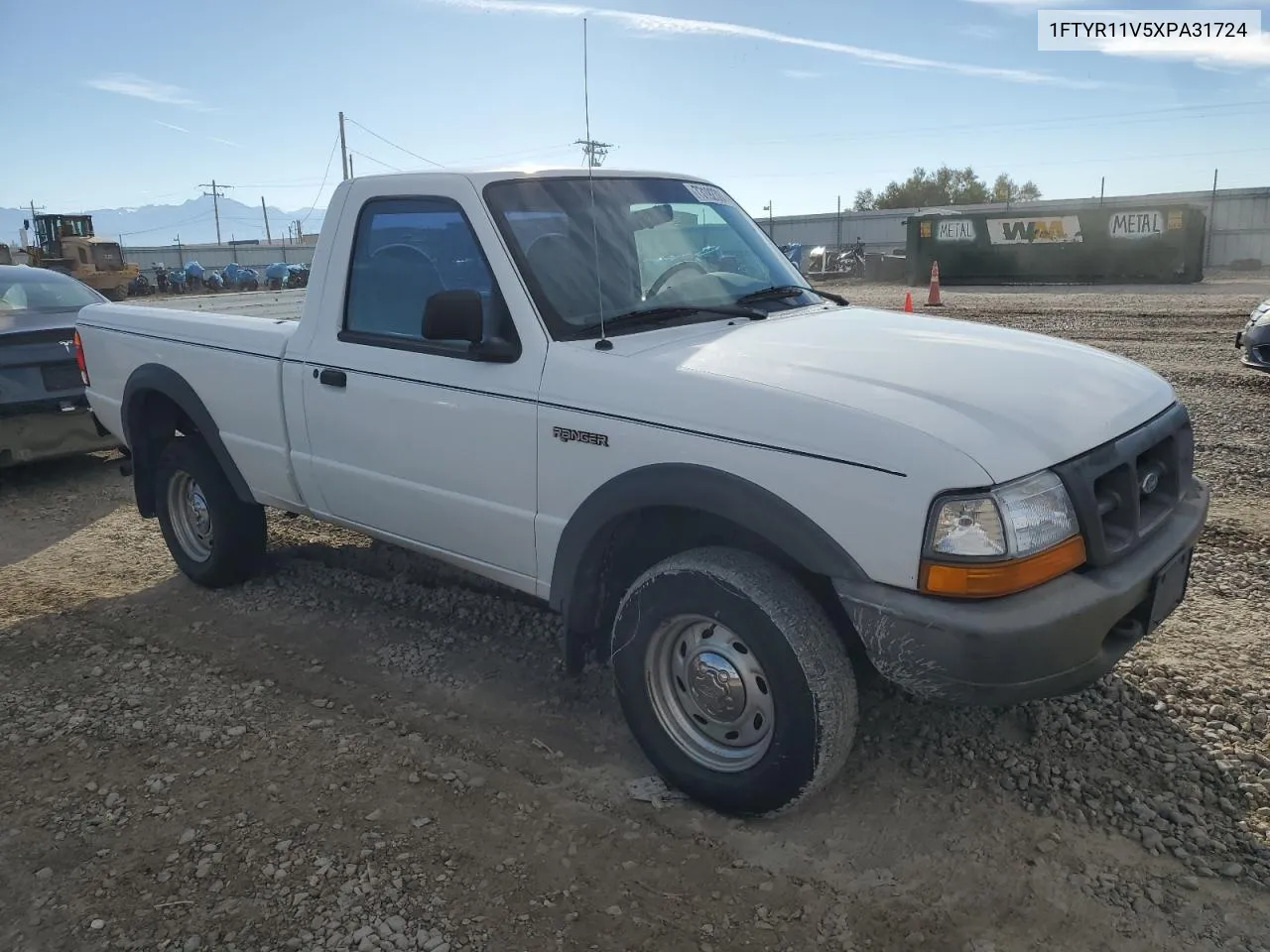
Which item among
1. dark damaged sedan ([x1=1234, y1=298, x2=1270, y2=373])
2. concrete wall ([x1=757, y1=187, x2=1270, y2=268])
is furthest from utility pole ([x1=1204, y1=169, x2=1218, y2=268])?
dark damaged sedan ([x1=1234, y1=298, x2=1270, y2=373])

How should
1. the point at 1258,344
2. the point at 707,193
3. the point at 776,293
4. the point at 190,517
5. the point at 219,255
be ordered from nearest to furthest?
the point at 776,293 → the point at 707,193 → the point at 190,517 → the point at 1258,344 → the point at 219,255

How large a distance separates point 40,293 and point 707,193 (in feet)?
21.4

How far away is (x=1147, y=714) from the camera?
11.3 ft

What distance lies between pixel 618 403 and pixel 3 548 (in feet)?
17.0

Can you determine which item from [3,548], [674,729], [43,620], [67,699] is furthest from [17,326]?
[674,729]

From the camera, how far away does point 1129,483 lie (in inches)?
107

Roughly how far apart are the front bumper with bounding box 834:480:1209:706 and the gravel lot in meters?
0.63

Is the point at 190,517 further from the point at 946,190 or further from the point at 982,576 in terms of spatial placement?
the point at 946,190

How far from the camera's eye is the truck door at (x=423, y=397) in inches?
131

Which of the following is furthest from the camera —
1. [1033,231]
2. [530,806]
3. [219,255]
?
[219,255]

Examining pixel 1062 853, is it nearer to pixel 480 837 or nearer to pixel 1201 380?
pixel 480 837

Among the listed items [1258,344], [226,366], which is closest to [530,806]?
[226,366]

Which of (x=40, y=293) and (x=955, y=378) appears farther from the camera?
(x=40, y=293)

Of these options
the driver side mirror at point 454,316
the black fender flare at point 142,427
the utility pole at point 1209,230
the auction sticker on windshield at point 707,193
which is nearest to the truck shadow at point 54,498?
the black fender flare at point 142,427
